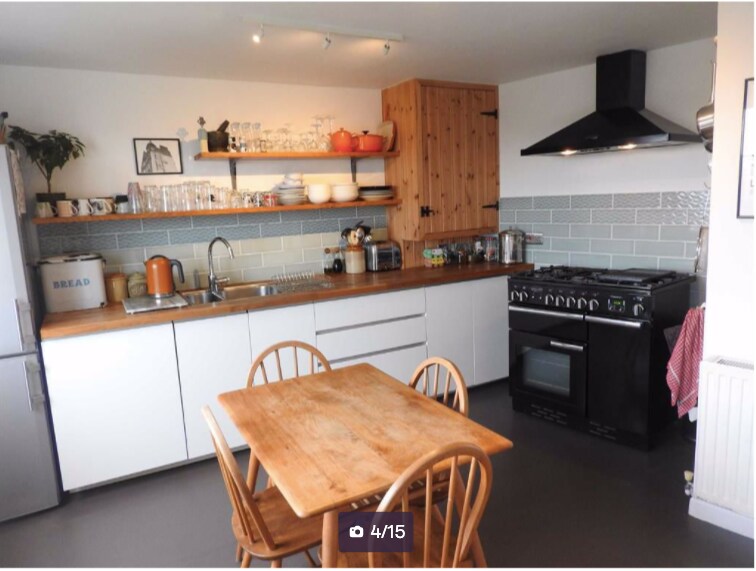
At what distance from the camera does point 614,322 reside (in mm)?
2938

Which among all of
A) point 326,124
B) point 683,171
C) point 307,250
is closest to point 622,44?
point 683,171

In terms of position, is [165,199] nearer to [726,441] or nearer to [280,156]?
[280,156]

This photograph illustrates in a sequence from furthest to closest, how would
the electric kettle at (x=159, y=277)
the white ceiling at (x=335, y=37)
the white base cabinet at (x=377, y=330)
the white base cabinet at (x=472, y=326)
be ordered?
the white base cabinet at (x=472, y=326)
the white base cabinet at (x=377, y=330)
the electric kettle at (x=159, y=277)
the white ceiling at (x=335, y=37)

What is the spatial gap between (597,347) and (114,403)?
2542mm

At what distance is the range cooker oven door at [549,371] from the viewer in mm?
3133

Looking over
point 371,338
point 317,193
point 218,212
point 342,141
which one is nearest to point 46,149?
point 218,212

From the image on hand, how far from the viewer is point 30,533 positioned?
2.43 metres

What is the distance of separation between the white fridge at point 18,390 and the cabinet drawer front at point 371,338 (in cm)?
142

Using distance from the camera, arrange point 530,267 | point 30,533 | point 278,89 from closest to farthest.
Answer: point 30,533, point 278,89, point 530,267

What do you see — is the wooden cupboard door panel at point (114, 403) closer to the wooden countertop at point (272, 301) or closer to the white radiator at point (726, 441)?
the wooden countertop at point (272, 301)

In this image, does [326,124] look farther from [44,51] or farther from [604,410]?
[604,410]

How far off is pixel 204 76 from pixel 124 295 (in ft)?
4.63

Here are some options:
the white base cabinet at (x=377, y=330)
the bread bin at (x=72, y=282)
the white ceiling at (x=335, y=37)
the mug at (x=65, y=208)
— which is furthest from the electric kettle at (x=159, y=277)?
the white ceiling at (x=335, y=37)

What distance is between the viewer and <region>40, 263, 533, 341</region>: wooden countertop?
8.52ft
